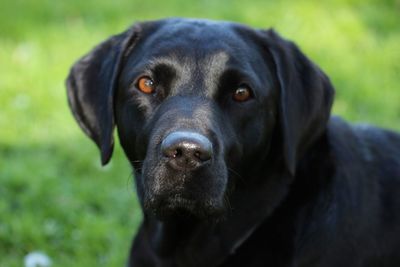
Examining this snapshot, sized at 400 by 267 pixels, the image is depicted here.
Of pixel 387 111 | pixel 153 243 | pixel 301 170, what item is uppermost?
pixel 301 170

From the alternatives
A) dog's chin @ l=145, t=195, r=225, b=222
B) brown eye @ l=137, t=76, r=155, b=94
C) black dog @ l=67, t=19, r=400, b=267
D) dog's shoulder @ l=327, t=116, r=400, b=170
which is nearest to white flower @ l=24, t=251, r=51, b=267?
black dog @ l=67, t=19, r=400, b=267

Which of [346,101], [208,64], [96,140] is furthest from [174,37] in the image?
[346,101]

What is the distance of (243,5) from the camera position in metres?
8.48

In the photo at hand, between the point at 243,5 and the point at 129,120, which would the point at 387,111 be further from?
the point at 129,120

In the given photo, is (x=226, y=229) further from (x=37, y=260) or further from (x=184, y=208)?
(x=37, y=260)

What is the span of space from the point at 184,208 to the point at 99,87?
84 cm

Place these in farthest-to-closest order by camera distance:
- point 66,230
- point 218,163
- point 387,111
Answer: point 387,111 → point 66,230 → point 218,163

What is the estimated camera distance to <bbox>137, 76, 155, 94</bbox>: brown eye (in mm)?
3709

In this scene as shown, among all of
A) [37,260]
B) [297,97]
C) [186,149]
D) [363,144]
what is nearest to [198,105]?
[186,149]

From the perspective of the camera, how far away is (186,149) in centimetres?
322

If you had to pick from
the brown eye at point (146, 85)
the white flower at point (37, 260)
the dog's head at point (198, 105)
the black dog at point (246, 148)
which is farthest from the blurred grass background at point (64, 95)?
the brown eye at point (146, 85)

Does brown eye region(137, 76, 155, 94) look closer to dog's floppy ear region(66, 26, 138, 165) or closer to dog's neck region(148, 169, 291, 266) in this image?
dog's floppy ear region(66, 26, 138, 165)

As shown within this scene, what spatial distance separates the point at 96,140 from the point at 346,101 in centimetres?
335

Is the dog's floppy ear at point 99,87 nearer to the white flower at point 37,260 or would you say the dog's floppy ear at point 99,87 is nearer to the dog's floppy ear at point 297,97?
the dog's floppy ear at point 297,97
